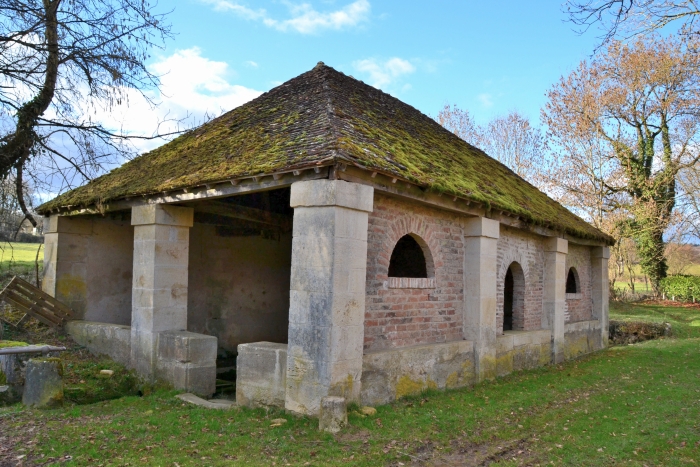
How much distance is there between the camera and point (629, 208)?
2330cm

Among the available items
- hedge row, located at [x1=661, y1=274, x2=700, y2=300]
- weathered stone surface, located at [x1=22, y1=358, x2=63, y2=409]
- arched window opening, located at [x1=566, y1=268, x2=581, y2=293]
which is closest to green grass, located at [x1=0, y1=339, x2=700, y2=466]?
weathered stone surface, located at [x1=22, y1=358, x2=63, y2=409]

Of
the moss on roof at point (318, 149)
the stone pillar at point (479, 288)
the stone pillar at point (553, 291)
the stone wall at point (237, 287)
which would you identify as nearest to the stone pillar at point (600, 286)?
the moss on roof at point (318, 149)

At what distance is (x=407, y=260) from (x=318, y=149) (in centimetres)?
457

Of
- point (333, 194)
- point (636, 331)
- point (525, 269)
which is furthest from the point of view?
point (636, 331)

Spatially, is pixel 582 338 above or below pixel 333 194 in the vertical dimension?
below

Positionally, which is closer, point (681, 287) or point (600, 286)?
point (600, 286)

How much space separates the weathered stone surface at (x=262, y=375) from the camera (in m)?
6.67

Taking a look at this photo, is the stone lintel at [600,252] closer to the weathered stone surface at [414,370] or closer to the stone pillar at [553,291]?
the stone pillar at [553,291]

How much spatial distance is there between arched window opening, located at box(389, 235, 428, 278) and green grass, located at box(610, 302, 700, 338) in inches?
490

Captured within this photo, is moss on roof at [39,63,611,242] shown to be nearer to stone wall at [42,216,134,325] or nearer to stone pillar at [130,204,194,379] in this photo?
stone pillar at [130,204,194,379]

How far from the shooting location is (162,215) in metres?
8.64

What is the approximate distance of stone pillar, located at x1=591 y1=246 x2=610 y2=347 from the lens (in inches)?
593

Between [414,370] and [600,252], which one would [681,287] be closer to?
[600,252]

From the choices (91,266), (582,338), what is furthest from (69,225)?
(582,338)
